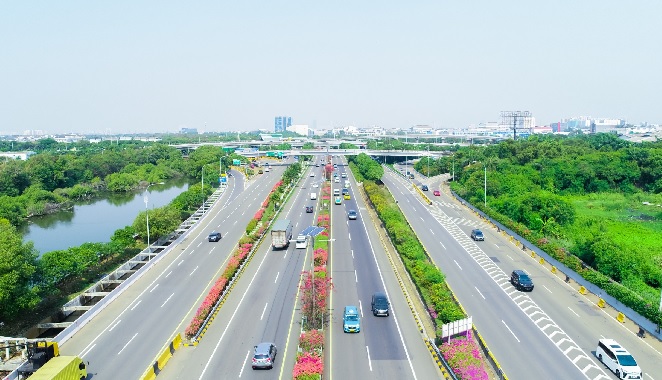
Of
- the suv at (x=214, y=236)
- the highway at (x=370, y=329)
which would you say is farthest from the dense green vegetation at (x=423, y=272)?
the suv at (x=214, y=236)

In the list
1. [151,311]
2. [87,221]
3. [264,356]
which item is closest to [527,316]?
[264,356]

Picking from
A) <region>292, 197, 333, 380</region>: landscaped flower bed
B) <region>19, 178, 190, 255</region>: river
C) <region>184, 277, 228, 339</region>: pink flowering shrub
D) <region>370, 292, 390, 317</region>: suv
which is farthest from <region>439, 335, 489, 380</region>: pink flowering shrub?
<region>19, 178, 190, 255</region>: river

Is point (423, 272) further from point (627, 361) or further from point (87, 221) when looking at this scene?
point (87, 221)

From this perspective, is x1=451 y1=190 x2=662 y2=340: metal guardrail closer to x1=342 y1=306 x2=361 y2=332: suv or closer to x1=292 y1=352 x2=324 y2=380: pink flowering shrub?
x1=342 y1=306 x2=361 y2=332: suv

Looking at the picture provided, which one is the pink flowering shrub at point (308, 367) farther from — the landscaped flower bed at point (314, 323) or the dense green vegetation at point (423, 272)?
the dense green vegetation at point (423, 272)

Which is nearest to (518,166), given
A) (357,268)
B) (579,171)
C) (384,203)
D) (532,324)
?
(579,171)

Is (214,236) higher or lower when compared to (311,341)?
higher
